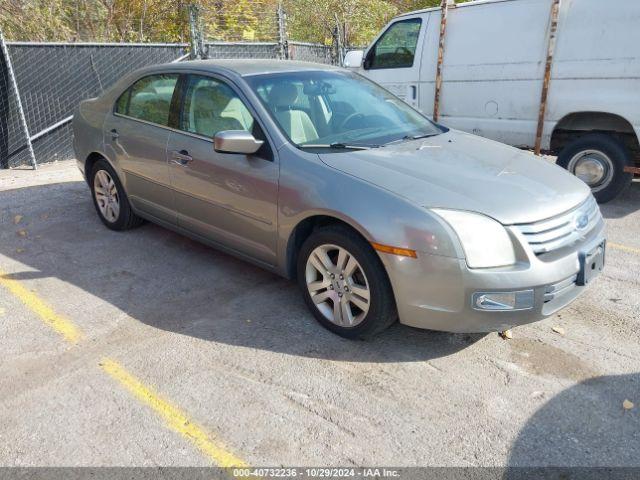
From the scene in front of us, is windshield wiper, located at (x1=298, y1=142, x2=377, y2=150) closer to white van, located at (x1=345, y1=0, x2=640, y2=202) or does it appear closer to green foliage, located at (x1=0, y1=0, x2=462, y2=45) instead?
white van, located at (x1=345, y1=0, x2=640, y2=202)

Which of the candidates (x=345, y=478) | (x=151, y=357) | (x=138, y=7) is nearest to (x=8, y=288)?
(x=151, y=357)

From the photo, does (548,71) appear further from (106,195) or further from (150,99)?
(106,195)

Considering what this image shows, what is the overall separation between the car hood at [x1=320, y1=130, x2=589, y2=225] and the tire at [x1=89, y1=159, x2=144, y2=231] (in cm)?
255

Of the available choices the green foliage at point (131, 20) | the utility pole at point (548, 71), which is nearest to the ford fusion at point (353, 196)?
the utility pole at point (548, 71)

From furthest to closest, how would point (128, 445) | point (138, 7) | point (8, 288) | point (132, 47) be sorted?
1. point (138, 7)
2. point (132, 47)
3. point (8, 288)
4. point (128, 445)

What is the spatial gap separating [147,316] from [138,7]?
1168cm

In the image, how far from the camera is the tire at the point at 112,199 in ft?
17.2

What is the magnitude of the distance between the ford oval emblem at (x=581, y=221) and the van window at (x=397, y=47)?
17.1 feet

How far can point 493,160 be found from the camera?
3.69 metres

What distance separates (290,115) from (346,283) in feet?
4.33

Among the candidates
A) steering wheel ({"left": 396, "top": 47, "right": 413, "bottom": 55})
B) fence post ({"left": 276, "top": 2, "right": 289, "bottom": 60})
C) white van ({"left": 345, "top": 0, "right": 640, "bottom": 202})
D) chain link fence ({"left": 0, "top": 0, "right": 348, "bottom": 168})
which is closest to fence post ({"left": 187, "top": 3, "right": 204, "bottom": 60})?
chain link fence ({"left": 0, "top": 0, "right": 348, "bottom": 168})

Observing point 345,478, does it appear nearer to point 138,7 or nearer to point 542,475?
point 542,475

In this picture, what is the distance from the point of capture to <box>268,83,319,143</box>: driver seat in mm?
3781

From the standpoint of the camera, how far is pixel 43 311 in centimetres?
391
